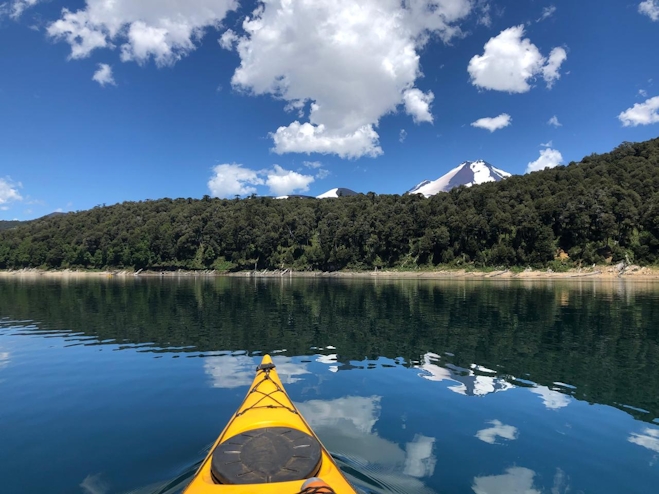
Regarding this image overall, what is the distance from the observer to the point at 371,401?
1373 centimetres

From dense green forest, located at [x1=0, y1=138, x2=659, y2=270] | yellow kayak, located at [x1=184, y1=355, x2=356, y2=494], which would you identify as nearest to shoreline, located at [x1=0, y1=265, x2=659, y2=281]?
dense green forest, located at [x1=0, y1=138, x2=659, y2=270]

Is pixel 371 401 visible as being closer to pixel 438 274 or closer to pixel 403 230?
pixel 438 274

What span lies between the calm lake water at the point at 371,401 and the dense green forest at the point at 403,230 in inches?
3457

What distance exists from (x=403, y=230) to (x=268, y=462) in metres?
129

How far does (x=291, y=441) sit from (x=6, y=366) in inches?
775

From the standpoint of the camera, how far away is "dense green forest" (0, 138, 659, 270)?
342 feet

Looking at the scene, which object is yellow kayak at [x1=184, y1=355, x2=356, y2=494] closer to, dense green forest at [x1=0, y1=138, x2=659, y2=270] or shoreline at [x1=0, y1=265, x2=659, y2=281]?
shoreline at [x1=0, y1=265, x2=659, y2=281]

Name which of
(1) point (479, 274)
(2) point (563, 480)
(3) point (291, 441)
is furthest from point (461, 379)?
(1) point (479, 274)

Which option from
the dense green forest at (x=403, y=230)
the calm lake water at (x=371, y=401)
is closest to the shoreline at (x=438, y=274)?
the dense green forest at (x=403, y=230)

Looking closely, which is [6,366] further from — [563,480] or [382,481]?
[563,480]

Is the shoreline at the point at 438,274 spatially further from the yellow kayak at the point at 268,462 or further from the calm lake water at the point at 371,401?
the yellow kayak at the point at 268,462

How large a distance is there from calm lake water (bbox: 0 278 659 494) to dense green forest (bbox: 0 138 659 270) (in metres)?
87.8

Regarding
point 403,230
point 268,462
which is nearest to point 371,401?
point 268,462

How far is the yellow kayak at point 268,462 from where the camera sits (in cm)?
575
